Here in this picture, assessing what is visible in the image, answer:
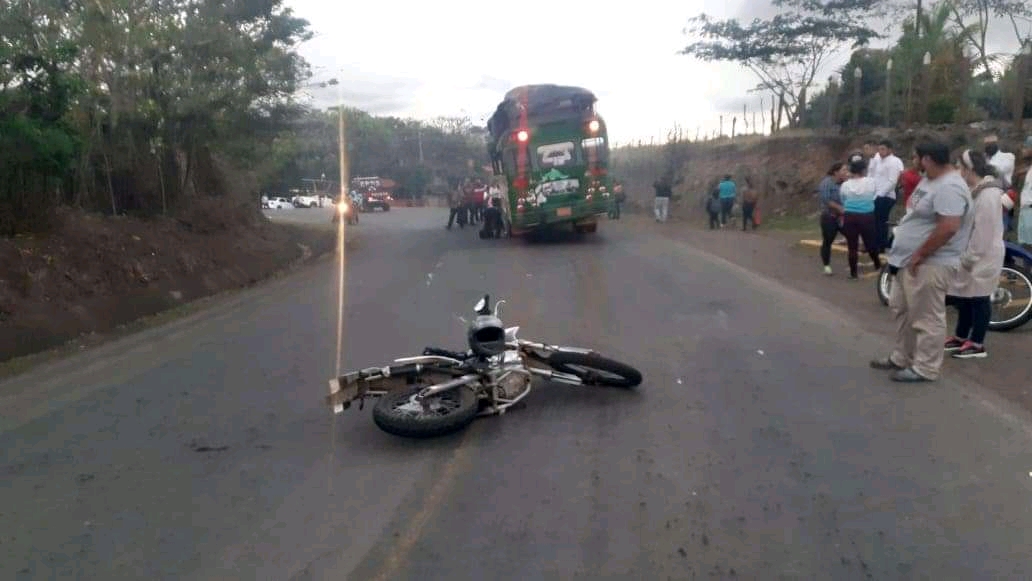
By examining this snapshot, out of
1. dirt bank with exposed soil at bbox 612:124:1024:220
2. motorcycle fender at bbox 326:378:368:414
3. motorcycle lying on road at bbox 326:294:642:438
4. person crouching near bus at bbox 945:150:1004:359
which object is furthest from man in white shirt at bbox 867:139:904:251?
motorcycle fender at bbox 326:378:368:414

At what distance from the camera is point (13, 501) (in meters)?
5.85

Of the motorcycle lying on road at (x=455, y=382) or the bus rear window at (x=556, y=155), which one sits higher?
the bus rear window at (x=556, y=155)

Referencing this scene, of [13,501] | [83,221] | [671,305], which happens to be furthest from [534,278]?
[13,501]

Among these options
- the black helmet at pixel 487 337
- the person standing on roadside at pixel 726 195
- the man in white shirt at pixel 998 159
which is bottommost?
the black helmet at pixel 487 337

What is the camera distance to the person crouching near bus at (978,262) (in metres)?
8.29

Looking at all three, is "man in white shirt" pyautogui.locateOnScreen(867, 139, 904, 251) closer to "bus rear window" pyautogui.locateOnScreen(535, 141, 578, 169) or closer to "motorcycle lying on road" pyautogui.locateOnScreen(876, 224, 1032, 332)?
"motorcycle lying on road" pyautogui.locateOnScreen(876, 224, 1032, 332)

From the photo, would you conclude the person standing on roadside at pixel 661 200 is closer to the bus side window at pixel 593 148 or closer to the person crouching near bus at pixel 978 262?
the bus side window at pixel 593 148

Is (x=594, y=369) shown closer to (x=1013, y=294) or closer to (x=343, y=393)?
(x=343, y=393)

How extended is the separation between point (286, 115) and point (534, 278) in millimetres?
13842

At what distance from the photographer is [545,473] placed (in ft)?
19.1

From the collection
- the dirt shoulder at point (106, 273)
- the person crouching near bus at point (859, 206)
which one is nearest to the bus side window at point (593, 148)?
the dirt shoulder at point (106, 273)

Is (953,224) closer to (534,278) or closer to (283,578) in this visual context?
(283,578)

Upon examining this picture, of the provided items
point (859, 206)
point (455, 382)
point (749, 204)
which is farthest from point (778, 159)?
point (455, 382)

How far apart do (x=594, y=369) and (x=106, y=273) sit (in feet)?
32.0
